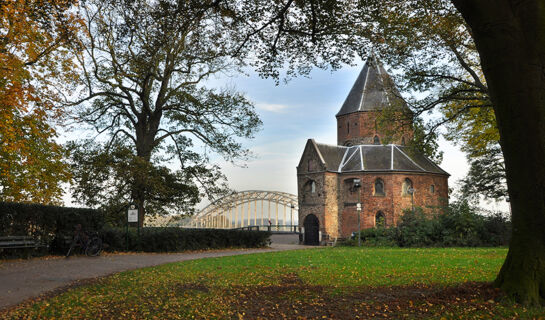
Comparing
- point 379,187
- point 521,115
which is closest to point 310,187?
point 379,187

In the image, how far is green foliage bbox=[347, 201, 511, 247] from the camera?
2191cm

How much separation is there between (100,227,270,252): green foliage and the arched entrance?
15.8 meters

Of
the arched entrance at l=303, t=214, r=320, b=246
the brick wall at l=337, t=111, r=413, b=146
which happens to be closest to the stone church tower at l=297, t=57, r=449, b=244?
the arched entrance at l=303, t=214, r=320, b=246

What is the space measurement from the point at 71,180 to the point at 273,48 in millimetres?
16264

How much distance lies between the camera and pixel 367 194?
1526 inches

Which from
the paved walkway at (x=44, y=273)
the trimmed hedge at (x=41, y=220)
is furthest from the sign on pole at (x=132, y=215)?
the paved walkway at (x=44, y=273)

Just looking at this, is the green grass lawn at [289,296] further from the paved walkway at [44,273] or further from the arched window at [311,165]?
the arched window at [311,165]

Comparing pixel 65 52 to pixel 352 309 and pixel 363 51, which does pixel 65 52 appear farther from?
pixel 352 309

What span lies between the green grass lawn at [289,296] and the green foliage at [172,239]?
29.1 ft

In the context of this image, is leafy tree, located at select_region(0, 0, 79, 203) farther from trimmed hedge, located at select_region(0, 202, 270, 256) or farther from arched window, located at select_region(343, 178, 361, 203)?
arched window, located at select_region(343, 178, 361, 203)

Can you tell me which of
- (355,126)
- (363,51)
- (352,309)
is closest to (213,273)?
(352,309)

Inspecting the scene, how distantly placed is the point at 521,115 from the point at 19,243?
15321 millimetres

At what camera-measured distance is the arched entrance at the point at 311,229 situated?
127ft

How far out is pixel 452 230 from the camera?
74.1 feet
